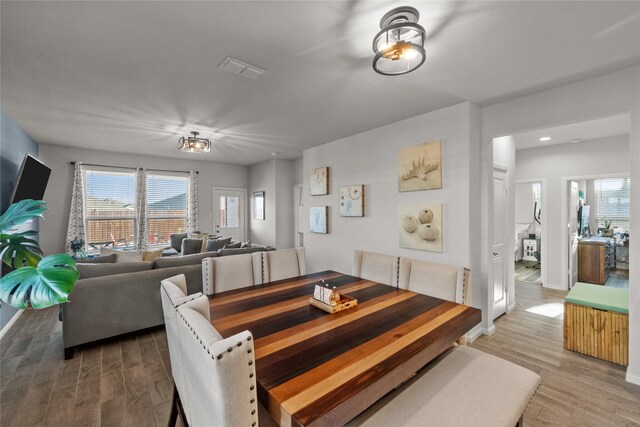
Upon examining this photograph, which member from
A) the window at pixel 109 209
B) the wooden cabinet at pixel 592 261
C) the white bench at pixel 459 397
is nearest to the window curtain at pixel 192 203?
the window at pixel 109 209

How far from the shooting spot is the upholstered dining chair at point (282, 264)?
258 cm

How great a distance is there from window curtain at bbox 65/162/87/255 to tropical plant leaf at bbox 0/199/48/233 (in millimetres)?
4537

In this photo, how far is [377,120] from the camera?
355 centimetres

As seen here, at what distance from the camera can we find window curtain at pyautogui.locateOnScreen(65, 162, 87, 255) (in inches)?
199

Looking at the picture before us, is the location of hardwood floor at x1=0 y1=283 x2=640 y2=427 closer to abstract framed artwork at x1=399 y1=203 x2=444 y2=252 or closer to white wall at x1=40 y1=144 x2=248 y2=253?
abstract framed artwork at x1=399 y1=203 x2=444 y2=252

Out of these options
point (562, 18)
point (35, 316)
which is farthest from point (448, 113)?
point (35, 316)

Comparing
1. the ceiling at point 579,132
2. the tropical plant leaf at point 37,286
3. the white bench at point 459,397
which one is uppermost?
the ceiling at point 579,132

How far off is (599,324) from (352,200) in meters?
2.98

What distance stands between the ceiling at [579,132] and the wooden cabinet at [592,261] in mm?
1958

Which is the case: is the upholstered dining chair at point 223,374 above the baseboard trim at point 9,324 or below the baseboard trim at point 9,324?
above

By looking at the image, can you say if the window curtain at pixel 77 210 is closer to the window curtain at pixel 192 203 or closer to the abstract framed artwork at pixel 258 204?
the window curtain at pixel 192 203

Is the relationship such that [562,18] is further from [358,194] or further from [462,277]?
[358,194]

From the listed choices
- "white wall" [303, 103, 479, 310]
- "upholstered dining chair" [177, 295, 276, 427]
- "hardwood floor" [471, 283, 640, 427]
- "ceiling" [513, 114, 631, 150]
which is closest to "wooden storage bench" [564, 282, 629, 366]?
"hardwood floor" [471, 283, 640, 427]

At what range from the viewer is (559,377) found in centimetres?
236
